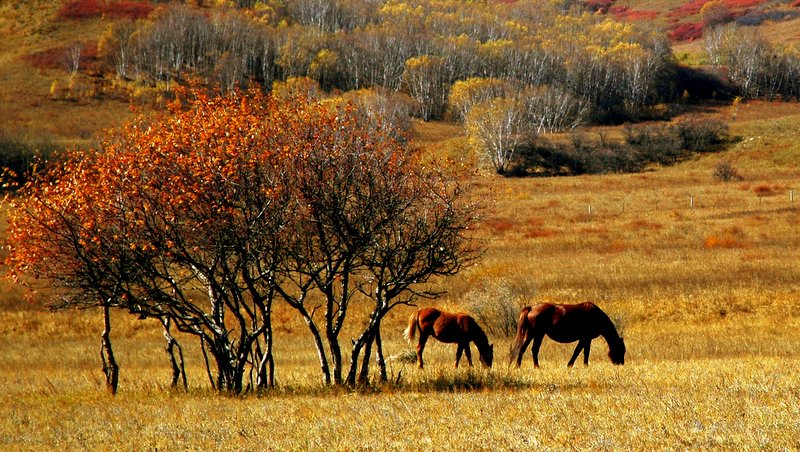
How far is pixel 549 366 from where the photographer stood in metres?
19.1

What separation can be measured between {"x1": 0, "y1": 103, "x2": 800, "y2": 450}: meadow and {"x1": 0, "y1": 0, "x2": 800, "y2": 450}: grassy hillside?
6 centimetres

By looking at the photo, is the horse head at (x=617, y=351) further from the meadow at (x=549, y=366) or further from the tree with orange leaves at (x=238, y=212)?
the tree with orange leaves at (x=238, y=212)

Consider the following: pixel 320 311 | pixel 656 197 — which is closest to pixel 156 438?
pixel 320 311

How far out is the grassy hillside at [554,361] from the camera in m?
9.87

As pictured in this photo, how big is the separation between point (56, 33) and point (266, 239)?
15273 cm

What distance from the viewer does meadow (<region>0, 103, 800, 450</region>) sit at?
9812 millimetres

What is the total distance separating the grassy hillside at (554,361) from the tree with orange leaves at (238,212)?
196 cm

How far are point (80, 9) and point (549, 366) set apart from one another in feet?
541

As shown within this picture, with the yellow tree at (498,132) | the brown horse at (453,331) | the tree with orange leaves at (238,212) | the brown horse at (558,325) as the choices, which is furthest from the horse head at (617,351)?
the yellow tree at (498,132)

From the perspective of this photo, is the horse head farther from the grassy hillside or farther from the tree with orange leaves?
the tree with orange leaves

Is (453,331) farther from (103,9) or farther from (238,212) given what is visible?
(103,9)

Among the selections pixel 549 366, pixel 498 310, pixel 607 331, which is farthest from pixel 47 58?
pixel 607 331

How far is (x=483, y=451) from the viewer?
Answer: 27.9ft

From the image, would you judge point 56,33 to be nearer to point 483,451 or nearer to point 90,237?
point 90,237
